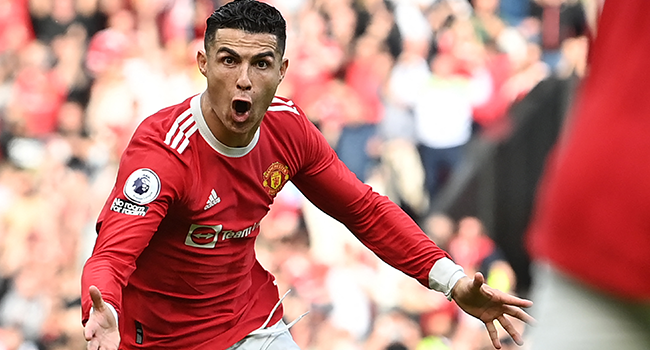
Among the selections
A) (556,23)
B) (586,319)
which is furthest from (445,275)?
(556,23)

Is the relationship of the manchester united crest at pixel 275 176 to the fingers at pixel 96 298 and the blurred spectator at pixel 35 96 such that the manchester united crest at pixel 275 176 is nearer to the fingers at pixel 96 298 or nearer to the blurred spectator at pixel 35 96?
the fingers at pixel 96 298

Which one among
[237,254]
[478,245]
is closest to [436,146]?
[478,245]

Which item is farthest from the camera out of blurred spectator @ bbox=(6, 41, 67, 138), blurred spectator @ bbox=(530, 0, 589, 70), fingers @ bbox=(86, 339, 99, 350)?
blurred spectator @ bbox=(530, 0, 589, 70)

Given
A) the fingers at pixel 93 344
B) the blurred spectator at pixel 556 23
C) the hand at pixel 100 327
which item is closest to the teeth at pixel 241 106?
the hand at pixel 100 327

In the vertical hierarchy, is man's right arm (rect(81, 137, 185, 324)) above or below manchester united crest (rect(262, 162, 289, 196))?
above

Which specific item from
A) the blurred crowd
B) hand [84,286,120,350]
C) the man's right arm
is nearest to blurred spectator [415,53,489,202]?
the blurred crowd

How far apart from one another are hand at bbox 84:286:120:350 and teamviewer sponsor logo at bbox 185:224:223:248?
695 mm

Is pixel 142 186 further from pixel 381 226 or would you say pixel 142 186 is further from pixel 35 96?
pixel 35 96

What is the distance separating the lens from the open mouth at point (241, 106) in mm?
3395

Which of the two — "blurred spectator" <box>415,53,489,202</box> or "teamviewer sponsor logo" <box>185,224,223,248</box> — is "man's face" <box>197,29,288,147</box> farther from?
"blurred spectator" <box>415,53,489,202</box>

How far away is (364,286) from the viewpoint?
783cm

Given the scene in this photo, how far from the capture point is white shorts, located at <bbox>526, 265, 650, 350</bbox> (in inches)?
53.6

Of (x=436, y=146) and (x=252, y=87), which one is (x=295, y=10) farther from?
(x=252, y=87)

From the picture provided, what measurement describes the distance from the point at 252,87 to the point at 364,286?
15.4 ft
